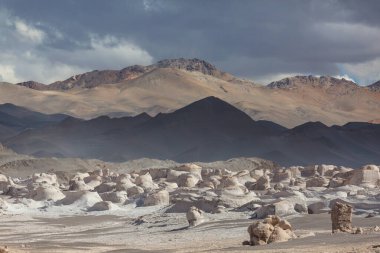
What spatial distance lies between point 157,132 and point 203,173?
49.8 meters

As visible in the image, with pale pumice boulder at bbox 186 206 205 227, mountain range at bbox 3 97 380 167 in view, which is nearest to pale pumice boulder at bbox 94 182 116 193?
pale pumice boulder at bbox 186 206 205 227

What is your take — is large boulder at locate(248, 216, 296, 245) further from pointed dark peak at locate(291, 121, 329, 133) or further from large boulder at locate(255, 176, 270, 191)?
pointed dark peak at locate(291, 121, 329, 133)

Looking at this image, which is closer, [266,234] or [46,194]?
[266,234]

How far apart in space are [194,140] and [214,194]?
230ft

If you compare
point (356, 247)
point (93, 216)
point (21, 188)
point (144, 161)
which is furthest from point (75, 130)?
point (356, 247)

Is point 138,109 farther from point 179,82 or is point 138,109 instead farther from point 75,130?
point 75,130

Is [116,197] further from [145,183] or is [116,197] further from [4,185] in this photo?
[4,185]

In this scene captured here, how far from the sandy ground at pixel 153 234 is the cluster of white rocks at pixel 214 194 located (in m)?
1.27

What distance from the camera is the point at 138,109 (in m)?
172

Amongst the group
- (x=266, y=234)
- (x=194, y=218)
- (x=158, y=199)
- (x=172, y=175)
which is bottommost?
(x=266, y=234)

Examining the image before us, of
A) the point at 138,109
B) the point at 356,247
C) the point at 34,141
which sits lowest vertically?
the point at 356,247

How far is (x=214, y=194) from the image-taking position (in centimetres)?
3459

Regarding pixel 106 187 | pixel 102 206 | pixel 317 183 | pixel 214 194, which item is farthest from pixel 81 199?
pixel 317 183

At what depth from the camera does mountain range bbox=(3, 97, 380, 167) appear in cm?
10025
